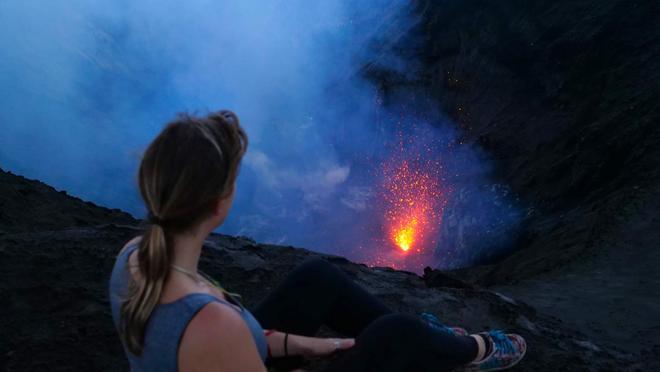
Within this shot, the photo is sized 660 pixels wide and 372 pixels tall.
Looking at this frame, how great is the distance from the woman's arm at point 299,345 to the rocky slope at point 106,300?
28cm

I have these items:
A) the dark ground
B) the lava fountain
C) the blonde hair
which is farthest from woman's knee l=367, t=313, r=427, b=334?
the lava fountain

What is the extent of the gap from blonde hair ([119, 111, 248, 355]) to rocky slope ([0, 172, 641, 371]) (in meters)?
1.23

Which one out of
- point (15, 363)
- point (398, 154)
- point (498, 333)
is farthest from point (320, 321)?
point (398, 154)

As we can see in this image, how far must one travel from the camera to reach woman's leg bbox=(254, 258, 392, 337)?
6.79ft

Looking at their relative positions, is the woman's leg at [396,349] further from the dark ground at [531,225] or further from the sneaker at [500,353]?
the dark ground at [531,225]

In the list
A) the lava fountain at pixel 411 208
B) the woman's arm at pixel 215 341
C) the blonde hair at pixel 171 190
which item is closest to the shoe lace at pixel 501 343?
the woman's arm at pixel 215 341

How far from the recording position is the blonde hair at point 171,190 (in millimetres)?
1142

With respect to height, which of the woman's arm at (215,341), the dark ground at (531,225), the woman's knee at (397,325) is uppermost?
the dark ground at (531,225)

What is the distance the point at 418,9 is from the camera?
17.0 meters

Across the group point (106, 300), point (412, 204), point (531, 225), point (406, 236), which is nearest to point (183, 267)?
point (106, 300)

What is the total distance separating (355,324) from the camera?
7.24 ft

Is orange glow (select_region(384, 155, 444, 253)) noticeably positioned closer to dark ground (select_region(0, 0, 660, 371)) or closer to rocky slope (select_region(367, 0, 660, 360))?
rocky slope (select_region(367, 0, 660, 360))

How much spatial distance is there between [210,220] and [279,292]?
91 centimetres

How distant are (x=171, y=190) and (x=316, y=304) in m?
1.16
